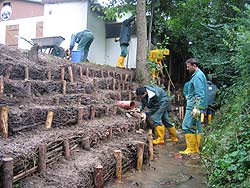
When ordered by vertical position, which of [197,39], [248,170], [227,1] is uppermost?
[227,1]

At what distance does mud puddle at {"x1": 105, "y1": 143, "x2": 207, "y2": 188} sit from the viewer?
4.25 metres

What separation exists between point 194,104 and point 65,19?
904 cm

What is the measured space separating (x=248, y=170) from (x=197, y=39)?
7906 millimetres

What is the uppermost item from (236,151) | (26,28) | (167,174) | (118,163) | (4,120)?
(26,28)

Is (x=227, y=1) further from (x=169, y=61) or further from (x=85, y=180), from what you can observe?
(x=85, y=180)

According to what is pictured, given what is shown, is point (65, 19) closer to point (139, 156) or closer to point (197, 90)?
point (197, 90)

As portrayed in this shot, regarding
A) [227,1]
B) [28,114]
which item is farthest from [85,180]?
[227,1]

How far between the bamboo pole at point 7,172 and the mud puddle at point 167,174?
4.95 ft

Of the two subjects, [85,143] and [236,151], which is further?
[85,143]

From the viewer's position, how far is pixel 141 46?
933cm

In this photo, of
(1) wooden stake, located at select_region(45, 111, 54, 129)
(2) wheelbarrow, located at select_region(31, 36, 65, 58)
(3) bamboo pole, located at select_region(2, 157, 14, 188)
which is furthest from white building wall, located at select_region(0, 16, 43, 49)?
(3) bamboo pole, located at select_region(2, 157, 14, 188)

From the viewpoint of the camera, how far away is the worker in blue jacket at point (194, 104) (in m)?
5.68

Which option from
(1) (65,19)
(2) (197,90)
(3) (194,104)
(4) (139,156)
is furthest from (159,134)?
(1) (65,19)

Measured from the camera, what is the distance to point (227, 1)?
30.6 feet
